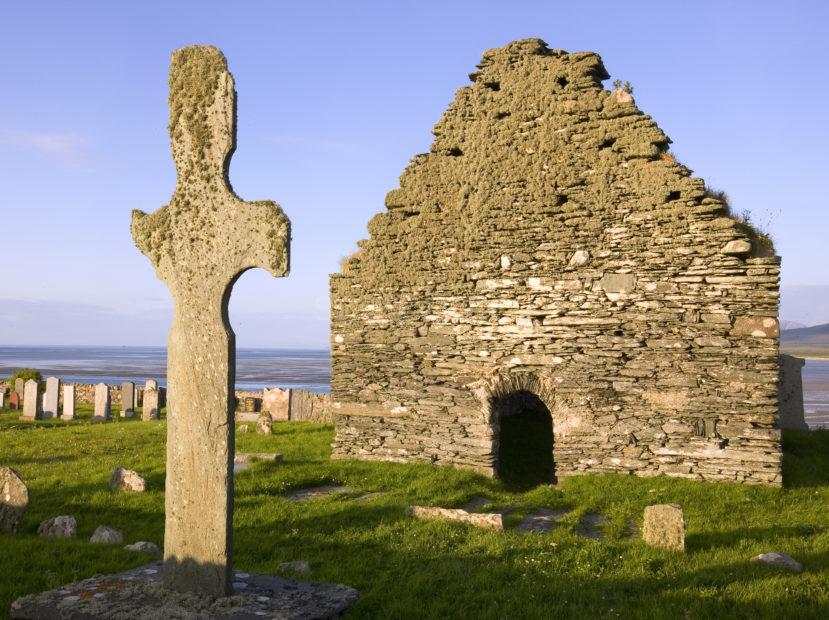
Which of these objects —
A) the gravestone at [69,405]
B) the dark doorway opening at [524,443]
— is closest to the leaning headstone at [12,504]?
the dark doorway opening at [524,443]

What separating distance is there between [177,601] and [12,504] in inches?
186

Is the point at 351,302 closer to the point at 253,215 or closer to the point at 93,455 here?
the point at 93,455

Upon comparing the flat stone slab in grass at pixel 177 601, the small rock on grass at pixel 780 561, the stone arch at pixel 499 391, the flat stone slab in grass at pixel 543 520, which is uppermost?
the stone arch at pixel 499 391

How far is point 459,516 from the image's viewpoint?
8.94 m

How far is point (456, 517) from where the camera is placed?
8.94 meters

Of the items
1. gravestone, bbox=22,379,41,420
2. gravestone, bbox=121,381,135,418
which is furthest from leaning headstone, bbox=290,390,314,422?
gravestone, bbox=22,379,41,420

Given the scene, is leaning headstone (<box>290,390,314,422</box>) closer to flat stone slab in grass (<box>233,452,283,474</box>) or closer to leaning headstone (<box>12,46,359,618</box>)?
flat stone slab in grass (<box>233,452,283,474</box>)

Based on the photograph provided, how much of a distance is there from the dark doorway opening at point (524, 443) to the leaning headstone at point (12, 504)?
24.1 feet

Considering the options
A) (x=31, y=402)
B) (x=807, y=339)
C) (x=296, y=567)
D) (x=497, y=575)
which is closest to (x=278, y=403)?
(x=31, y=402)

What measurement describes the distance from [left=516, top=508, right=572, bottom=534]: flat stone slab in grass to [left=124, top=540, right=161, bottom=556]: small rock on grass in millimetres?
4328

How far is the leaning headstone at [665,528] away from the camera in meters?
7.82

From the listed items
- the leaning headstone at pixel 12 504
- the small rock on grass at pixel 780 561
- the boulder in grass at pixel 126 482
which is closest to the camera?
the small rock on grass at pixel 780 561

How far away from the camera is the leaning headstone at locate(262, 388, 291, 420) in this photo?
20.6m

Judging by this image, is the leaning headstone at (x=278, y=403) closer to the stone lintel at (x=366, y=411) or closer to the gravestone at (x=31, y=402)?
the gravestone at (x=31, y=402)
